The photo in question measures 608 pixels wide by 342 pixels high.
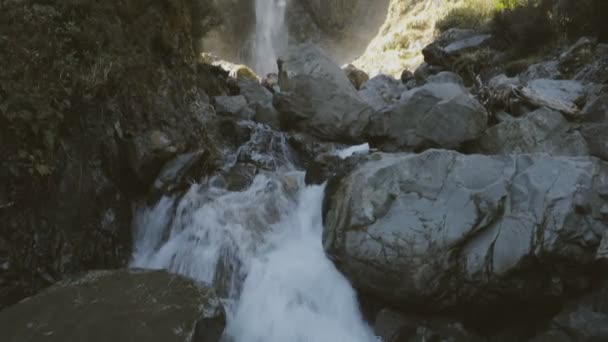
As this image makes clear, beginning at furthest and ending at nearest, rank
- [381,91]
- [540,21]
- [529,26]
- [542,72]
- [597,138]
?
[381,91], [529,26], [540,21], [542,72], [597,138]

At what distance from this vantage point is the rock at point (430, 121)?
7.71 meters

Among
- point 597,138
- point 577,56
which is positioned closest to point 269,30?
point 577,56

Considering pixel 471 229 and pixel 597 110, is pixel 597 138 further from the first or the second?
pixel 471 229

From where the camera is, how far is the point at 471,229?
473 centimetres

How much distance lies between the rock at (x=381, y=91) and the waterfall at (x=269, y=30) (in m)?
24.7

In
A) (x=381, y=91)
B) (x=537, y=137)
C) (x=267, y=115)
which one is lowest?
(x=537, y=137)

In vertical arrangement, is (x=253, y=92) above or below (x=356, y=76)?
below

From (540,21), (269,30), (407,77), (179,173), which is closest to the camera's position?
(179,173)

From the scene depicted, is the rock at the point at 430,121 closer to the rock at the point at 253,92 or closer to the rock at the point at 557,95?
the rock at the point at 557,95

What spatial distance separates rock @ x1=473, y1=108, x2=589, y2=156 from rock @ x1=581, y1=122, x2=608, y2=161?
9cm

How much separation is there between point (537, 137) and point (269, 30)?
3434cm

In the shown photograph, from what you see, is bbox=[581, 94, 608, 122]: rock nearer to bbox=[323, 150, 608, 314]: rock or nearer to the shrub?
bbox=[323, 150, 608, 314]: rock

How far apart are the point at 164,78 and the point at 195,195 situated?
2.98 meters

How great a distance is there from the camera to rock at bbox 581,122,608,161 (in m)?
6.63
